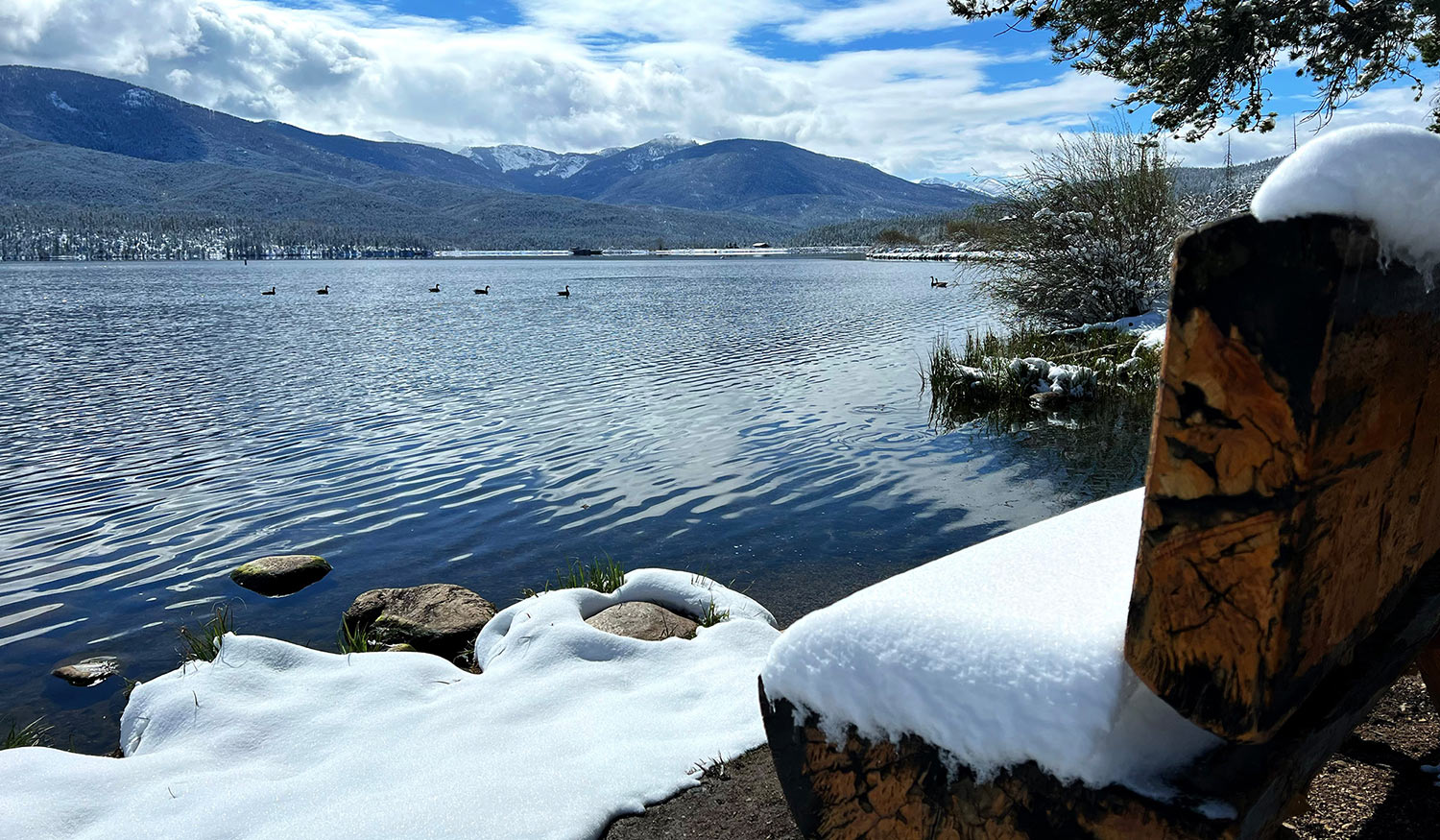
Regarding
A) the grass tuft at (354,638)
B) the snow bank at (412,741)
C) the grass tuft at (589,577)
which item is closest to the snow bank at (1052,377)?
the grass tuft at (589,577)

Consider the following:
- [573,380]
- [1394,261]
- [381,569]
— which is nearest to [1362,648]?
[1394,261]

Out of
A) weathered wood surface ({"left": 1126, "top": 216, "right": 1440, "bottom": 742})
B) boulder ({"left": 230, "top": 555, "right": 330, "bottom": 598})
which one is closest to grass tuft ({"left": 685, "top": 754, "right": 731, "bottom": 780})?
weathered wood surface ({"left": 1126, "top": 216, "right": 1440, "bottom": 742})

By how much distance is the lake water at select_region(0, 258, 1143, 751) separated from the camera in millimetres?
8266

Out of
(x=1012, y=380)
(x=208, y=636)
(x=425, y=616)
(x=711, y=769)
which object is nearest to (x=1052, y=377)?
(x=1012, y=380)

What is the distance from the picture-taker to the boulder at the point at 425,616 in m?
6.78

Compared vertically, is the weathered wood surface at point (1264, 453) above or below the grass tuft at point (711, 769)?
above

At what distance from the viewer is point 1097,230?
19.4 meters

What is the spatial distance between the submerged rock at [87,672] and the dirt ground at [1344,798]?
18.8ft

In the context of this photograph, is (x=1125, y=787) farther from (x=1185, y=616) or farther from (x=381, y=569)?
(x=381, y=569)

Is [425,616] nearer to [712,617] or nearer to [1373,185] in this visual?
[712,617]

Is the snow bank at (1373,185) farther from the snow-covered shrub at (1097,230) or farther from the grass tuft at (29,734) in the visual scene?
the snow-covered shrub at (1097,230)

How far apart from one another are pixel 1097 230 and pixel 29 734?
20.2 m

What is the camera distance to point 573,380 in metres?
20.9

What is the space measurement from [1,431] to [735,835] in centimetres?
1826
